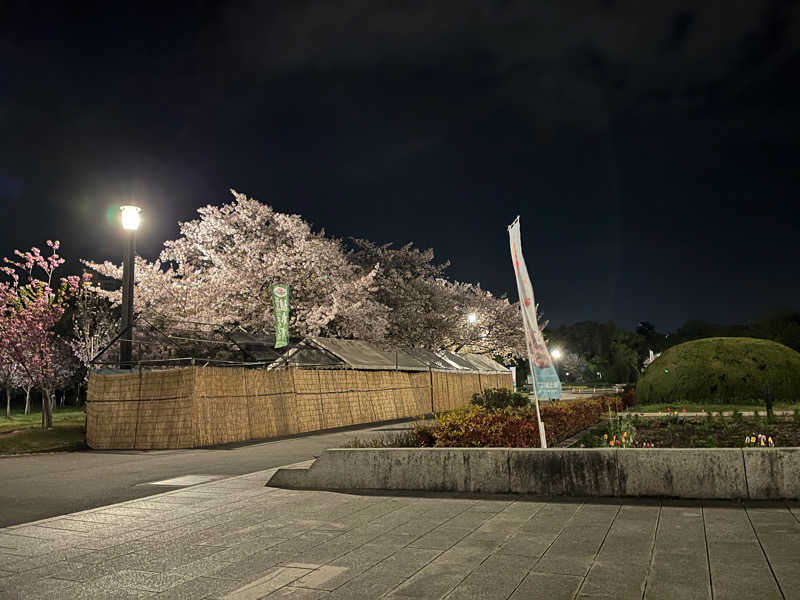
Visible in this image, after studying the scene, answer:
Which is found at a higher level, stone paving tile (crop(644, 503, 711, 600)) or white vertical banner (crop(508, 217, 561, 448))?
white vertical banner (crop(508, 217, 561, 448))

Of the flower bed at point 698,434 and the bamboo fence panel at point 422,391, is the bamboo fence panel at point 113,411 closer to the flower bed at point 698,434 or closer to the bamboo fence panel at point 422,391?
the flower bed at point 698,434

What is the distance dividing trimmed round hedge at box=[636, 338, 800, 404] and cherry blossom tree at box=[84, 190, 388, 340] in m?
13.7

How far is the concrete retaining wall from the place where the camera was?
6955 millimetres

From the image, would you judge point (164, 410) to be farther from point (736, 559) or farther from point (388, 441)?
point (736, 559)

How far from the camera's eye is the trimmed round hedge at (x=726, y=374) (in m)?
22.0

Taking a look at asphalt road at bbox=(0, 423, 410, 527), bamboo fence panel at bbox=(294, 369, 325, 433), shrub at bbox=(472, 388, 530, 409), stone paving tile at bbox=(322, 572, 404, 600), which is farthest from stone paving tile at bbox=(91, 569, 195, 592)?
bamboo fence panel at bbox=(294, 369, 325, 433)

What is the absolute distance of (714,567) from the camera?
15.1ft

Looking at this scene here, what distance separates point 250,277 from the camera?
1107 inches

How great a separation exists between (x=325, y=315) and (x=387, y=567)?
24.0 metres

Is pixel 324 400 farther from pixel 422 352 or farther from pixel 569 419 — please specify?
pixel 422 352

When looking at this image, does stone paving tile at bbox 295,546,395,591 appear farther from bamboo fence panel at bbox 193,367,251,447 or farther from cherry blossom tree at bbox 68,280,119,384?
cherry blossom tree at bbox 68,280,119,384

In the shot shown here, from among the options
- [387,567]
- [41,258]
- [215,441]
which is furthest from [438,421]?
[41,258]

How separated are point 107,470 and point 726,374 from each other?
20.6 m

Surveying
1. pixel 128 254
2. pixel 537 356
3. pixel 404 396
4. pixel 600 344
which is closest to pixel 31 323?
pixel 128 254
